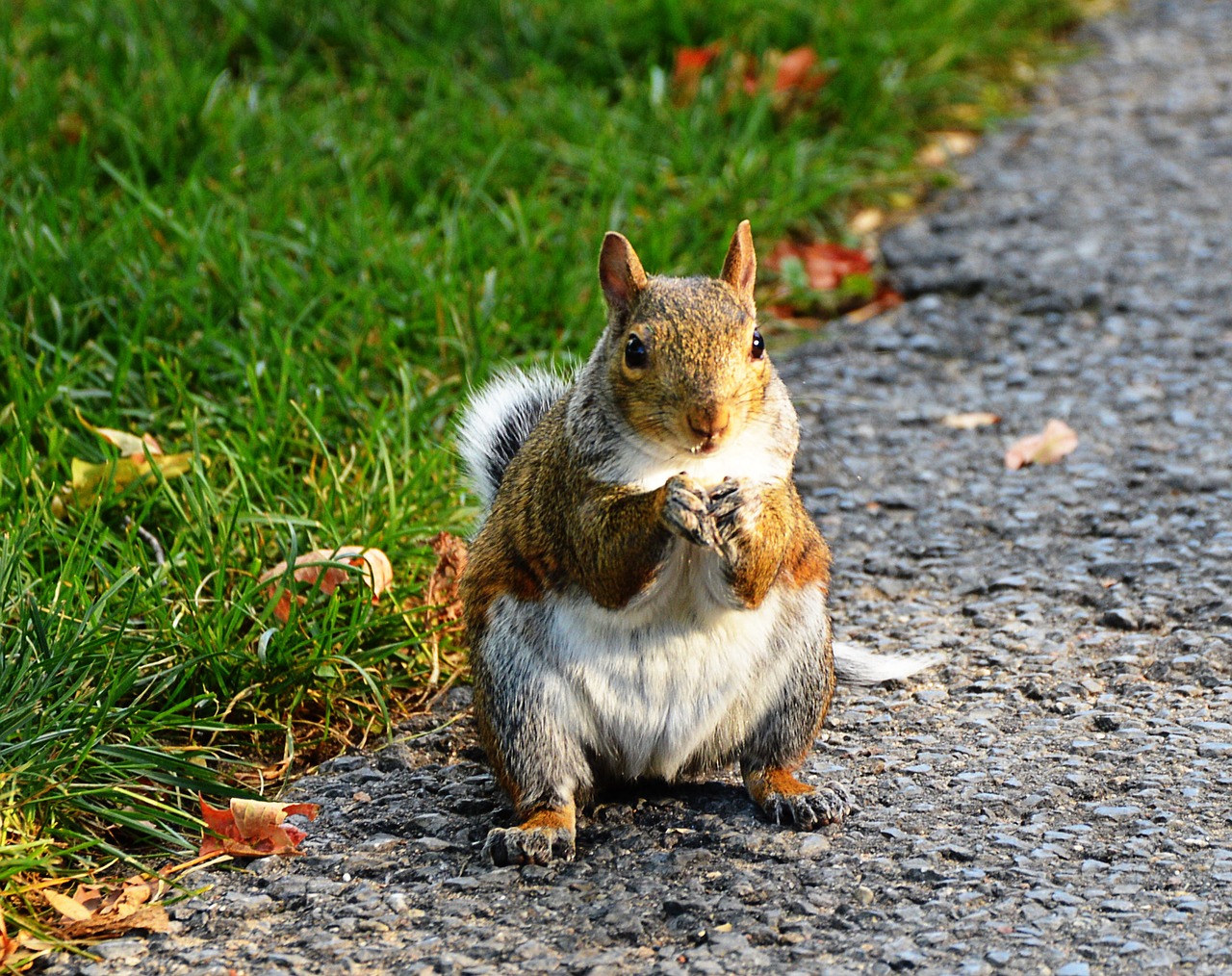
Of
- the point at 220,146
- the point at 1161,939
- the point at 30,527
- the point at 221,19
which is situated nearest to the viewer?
the point at 1161,939

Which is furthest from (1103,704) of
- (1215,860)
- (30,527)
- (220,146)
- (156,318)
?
(220,146)

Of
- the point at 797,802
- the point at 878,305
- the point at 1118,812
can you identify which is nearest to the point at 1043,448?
the point at 878,305

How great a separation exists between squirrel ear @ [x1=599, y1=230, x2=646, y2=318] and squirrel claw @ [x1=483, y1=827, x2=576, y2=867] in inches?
32.1

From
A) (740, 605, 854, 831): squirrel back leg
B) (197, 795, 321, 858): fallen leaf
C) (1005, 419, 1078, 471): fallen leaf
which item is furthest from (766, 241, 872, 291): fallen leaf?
(197, 795, 321, 858): fallen leaf

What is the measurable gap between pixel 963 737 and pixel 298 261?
2217mm

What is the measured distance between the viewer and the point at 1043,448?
12.9ft

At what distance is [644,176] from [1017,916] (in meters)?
3.04

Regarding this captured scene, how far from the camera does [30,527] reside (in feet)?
9.17

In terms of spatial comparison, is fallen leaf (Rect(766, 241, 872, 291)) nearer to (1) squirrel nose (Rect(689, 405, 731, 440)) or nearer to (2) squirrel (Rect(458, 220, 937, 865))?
(2) squirrel (Rect(458, 220, 937, 865))

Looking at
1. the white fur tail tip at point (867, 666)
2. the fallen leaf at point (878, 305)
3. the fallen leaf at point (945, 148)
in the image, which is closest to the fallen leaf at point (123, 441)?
the white fur tail tip at point (867, 666)

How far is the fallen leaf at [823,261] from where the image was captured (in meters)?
4.73

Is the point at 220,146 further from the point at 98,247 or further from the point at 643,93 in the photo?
the point at 643,93

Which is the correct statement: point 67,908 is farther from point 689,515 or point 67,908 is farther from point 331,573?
point 689,515

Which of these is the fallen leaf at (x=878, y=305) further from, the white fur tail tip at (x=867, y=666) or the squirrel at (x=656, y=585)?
the squirrel at (x=656, y=585)
